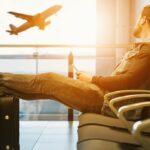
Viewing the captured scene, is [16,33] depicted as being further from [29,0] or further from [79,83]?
[79,83]

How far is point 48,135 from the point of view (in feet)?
9.89

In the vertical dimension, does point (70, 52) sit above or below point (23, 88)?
above

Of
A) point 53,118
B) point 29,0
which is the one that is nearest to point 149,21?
point 53,118

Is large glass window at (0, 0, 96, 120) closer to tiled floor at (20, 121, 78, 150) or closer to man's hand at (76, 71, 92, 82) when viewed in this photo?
tiled floor at (20, 121, 78, 150)

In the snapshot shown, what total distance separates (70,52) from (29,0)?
2.54 metres

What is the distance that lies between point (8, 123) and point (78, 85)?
0.51 metres

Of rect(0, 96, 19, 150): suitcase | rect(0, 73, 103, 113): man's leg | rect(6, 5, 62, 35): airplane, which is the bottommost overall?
rect(0, 96, 19, 150): suitcase

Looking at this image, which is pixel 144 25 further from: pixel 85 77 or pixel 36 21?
pixel 36 21

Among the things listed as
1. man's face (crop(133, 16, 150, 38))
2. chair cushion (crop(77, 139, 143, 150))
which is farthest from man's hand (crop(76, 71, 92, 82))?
chair cushion (crop(77, 139, 143, 150))

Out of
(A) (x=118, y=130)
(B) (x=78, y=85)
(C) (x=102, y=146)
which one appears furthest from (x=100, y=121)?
(C) (x=102, y=146)

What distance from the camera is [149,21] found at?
90.8 inches

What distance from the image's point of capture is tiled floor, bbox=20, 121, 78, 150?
2.64 metres

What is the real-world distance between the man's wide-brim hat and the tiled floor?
1.05m

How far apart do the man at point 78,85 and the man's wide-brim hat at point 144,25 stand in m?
0.27
